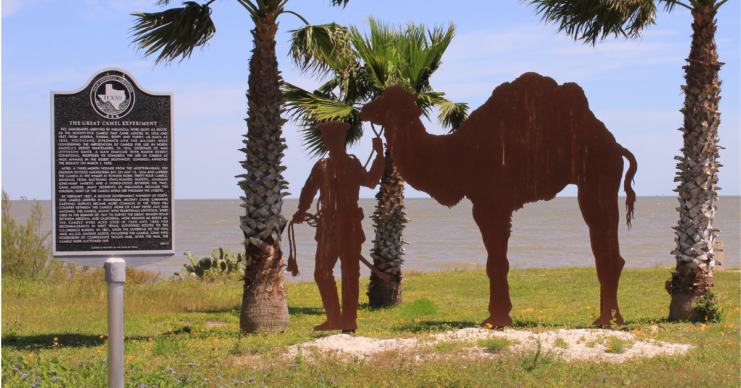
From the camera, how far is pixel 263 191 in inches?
352

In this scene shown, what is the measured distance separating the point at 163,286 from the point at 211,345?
7.23 metres

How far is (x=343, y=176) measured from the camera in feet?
26.3

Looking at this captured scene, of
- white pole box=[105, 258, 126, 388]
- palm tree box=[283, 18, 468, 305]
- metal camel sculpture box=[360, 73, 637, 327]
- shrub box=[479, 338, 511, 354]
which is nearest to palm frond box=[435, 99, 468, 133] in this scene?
palm tree box=[283, 18, 468, 305]

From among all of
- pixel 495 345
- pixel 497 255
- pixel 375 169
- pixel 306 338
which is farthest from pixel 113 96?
pixel 497 255

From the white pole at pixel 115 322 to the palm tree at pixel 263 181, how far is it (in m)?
4.09

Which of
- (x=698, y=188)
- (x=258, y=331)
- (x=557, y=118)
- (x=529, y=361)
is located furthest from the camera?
(x=698, y=188)

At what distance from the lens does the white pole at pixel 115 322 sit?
4625 mm

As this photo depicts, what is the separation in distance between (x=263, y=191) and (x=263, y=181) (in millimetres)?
170

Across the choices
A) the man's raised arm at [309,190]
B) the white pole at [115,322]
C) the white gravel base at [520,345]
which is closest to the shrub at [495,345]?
the white gravel base at [520,345]

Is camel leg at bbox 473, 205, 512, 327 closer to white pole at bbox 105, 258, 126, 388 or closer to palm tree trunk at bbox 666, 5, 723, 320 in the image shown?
palm tree trunk at bbox 666, 5, 723, 320

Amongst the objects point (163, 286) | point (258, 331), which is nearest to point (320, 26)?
point (258, 331)

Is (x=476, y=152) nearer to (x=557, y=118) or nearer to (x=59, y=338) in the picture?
(x=557, y=118)

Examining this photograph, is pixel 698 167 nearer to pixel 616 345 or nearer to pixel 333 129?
pixel 616 345

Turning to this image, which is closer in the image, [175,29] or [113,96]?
[113,96]
